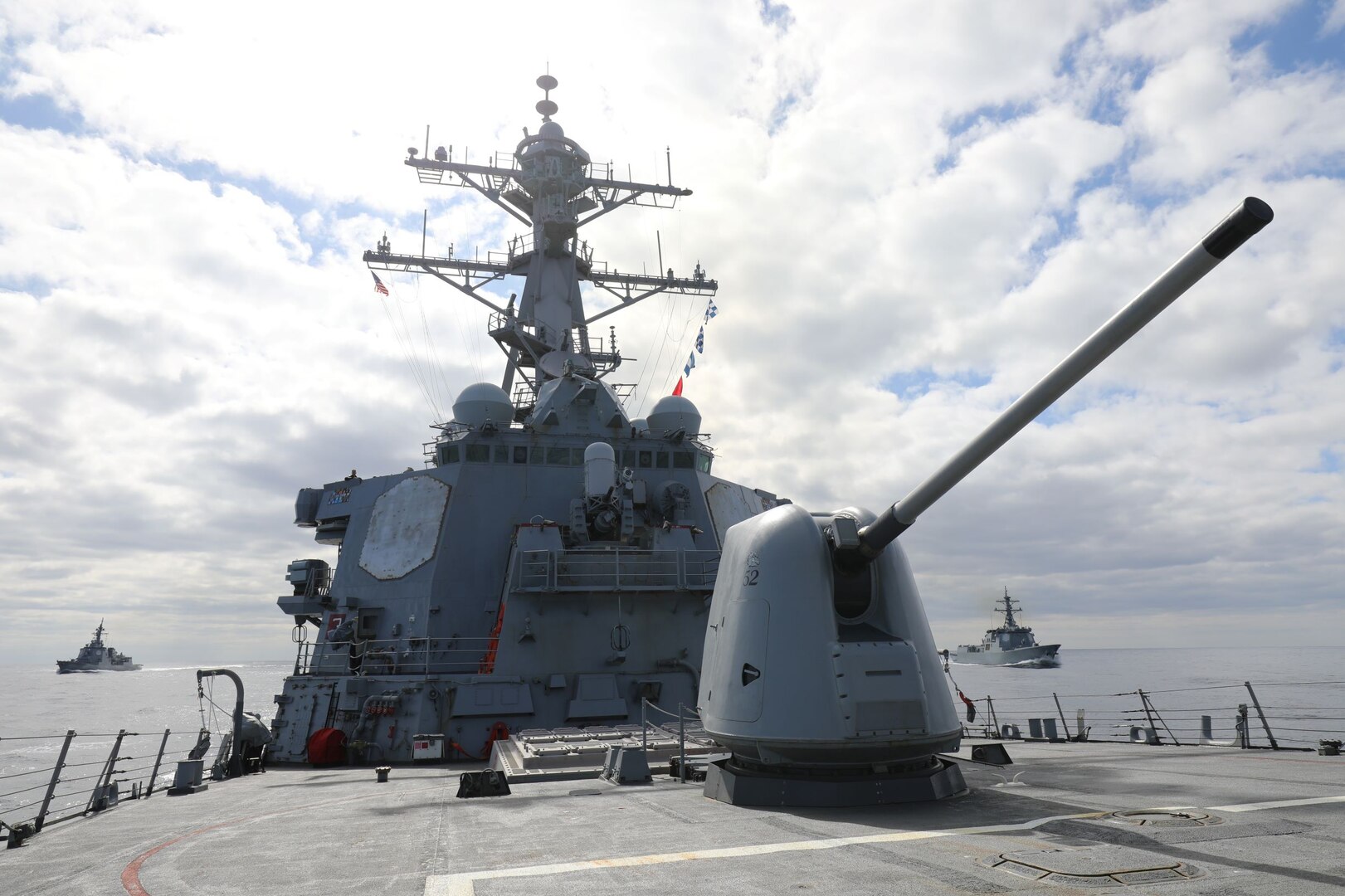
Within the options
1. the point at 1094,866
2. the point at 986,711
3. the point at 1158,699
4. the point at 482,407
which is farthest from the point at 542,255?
the point at 1158,699

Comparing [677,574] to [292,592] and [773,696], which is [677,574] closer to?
[773,696]

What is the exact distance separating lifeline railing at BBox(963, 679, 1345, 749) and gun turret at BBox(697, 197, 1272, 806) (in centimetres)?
438

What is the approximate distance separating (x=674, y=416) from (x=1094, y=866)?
13.7 m

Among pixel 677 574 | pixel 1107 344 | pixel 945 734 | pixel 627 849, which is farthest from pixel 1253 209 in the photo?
pixel 677 574

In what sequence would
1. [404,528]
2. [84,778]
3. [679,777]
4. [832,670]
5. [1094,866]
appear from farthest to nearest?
1. [404,528]
2. [84,778]
3. [679,777]
4. [832,670]
5. [1094,866]

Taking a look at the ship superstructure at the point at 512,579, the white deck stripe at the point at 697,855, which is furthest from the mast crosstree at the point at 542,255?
the white deck stripe at the point at 697,855

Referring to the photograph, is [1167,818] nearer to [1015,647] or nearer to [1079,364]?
[1079,364]

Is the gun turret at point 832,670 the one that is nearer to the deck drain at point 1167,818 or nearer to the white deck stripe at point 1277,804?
the deck drain at point 1167,818

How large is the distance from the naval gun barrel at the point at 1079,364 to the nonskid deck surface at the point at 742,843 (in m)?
2.02

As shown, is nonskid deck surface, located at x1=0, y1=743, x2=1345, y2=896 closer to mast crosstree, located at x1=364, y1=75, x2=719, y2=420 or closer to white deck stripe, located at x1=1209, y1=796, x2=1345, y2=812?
white deck stripe, located at x1=1209, y1=796, x2=1345, y2=812

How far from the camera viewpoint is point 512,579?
43.9ft

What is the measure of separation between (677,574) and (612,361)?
31.0 feet

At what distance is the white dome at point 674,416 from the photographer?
17000mm

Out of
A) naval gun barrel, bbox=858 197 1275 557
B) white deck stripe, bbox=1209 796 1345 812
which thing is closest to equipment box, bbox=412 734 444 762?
naval gun barrel, bbox=858 197 1275 557
